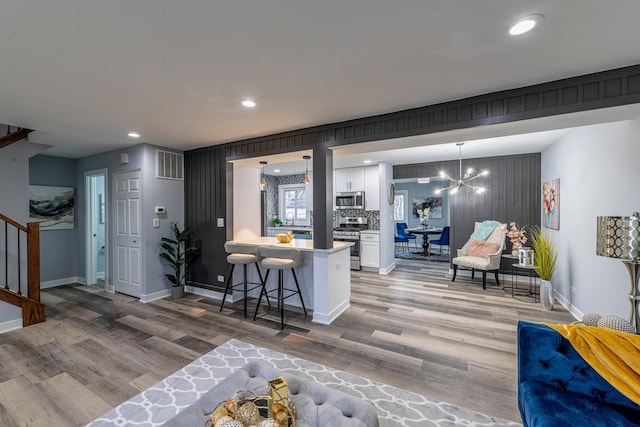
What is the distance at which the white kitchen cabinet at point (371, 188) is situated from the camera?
634 cm

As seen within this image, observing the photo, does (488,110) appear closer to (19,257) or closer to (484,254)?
(484,254)

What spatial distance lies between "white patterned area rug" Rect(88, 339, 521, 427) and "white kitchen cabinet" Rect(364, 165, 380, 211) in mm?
4315

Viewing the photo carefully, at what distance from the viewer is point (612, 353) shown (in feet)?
4.83

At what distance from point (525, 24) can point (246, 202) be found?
410 cm

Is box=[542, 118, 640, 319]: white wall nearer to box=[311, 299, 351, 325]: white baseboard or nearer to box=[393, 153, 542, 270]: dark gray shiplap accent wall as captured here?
box=[393, 153, 542, 270]: dark gray shiplap accent wall

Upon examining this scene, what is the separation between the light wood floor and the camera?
215 cm

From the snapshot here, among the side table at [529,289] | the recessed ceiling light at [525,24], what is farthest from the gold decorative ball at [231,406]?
the side table at [529,289]

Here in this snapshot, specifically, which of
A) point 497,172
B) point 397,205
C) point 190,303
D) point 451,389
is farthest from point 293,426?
point 397,205

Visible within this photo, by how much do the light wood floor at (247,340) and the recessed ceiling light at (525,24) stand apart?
2.53 meters

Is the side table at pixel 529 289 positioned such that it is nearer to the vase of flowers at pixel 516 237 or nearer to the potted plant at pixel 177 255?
the vase of flowers at pixel 516 237

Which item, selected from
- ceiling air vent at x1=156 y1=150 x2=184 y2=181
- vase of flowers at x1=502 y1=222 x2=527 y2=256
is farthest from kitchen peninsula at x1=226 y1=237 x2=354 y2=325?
vase of flowers at x1=502 y1=222 x2=527 y2=256

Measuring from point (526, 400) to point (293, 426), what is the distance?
1.27 m

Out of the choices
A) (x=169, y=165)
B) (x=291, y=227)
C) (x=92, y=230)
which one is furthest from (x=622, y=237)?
(x=92, y=230)

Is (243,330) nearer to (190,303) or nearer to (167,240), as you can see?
(190,303)
